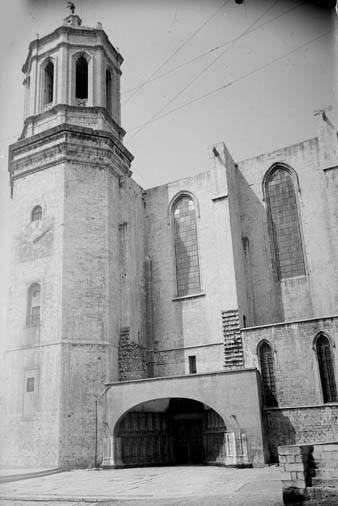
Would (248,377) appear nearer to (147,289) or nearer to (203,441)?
(203,441)

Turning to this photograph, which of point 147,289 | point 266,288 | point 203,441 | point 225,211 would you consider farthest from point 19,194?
point 203,441

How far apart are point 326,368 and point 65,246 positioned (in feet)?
37.0

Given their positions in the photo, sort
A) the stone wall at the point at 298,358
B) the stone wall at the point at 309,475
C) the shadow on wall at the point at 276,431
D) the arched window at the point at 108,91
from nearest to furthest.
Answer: the stone wall at the point at 309,475 < the shadow on wall at the point at 276,431 < the stone wall at the point at 298,358 < the arched window at the point at 108,91

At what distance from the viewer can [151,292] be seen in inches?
969

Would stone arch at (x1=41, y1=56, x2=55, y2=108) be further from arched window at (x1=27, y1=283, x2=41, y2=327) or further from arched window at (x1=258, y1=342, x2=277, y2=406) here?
arched window at (x1=258, y1=342, x2=277, y2=406)

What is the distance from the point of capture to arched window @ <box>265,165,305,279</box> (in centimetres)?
2259

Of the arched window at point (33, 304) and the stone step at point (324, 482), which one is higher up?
the arched window at point (33, 304)

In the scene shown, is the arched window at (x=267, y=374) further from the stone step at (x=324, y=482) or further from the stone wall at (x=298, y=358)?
the stone step at (x=324, y=482)

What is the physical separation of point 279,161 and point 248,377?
11.1 metres

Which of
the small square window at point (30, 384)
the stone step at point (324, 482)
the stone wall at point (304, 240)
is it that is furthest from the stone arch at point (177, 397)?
the stone step at point (324, 482)

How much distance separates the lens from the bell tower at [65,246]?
19188 millimetres

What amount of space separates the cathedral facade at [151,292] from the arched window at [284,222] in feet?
0.21

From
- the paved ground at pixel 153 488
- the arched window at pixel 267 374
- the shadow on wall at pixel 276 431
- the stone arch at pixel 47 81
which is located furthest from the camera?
the stone arch at pixel 47 81

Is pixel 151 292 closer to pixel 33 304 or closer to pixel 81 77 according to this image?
pixel 33 304
